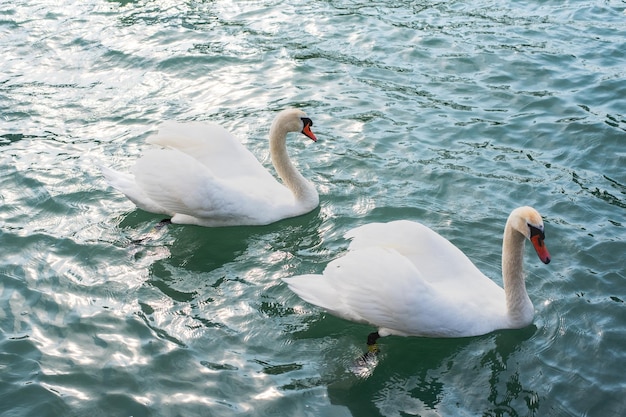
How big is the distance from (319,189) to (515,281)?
112 inches

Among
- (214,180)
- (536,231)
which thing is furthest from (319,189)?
(536,231)

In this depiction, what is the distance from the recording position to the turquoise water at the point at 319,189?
223 inches

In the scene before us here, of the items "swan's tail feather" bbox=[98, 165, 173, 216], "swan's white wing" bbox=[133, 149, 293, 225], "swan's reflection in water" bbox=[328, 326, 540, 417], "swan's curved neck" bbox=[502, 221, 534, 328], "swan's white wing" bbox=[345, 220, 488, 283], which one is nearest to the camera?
"swan's reflection in water" bbox=[328, 326, 540, 417]

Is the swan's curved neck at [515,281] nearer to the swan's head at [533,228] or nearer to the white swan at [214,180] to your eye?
the swan's head at [533,228]

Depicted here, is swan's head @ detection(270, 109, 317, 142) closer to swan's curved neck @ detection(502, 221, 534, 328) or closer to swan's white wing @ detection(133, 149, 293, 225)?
swan's white wing @ detection(133, 149, 293, 225)

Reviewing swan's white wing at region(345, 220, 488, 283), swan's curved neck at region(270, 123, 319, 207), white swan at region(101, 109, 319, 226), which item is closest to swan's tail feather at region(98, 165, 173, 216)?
white swan at region(101, 109, 319, 226)

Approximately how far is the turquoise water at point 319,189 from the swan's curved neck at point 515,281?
0.54 feet

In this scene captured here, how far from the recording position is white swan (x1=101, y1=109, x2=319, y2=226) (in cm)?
736

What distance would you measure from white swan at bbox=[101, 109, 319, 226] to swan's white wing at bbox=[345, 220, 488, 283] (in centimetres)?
167

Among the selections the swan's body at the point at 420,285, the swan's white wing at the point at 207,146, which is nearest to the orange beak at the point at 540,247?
the swan's body at the point at 420,285

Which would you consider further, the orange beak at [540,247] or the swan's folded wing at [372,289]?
the orange beak at [540,247]

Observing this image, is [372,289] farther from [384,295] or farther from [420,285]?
[420,285]

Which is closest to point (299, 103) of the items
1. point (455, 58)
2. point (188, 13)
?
point (455, 58)

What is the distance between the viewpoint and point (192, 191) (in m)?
7.28
